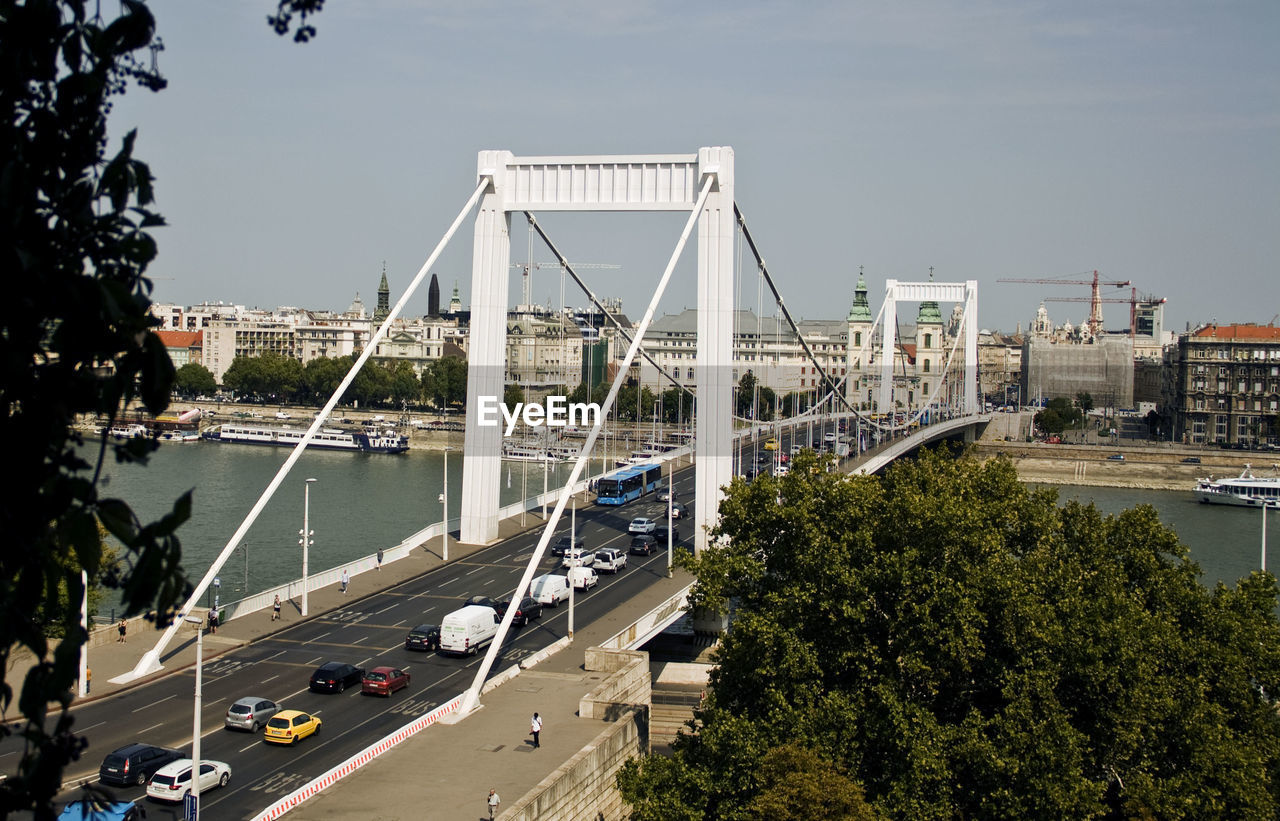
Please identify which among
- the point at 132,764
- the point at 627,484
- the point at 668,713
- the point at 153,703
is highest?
the point at 627,484

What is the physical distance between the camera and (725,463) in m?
27.0

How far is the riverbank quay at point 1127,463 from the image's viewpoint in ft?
236

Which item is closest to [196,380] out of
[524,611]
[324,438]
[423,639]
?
[324,438]

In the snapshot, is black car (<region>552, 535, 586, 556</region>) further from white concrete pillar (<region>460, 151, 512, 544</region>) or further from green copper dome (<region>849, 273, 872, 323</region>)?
green copper dome (<region>849, 273, 872, 323</region>)

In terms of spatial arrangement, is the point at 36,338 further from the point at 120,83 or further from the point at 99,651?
the point at 99,651

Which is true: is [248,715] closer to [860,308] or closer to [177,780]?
[177,780]

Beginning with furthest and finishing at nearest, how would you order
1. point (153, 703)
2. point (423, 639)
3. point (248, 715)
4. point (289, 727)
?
point (423, 639) < point (153, 703) < point (248, 715) < point (289, 727)

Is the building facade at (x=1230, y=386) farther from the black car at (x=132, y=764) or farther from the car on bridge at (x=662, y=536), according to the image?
the black car at (x=132, y=764)

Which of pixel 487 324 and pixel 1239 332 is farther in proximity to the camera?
pixel 1239 332

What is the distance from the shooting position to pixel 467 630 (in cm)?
2130

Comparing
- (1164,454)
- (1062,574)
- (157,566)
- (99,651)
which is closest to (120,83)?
(157,566)

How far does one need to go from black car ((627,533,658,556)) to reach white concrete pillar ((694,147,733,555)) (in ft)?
17.1

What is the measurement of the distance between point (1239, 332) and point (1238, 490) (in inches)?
997

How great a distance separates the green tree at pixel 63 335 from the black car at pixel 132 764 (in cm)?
1211
